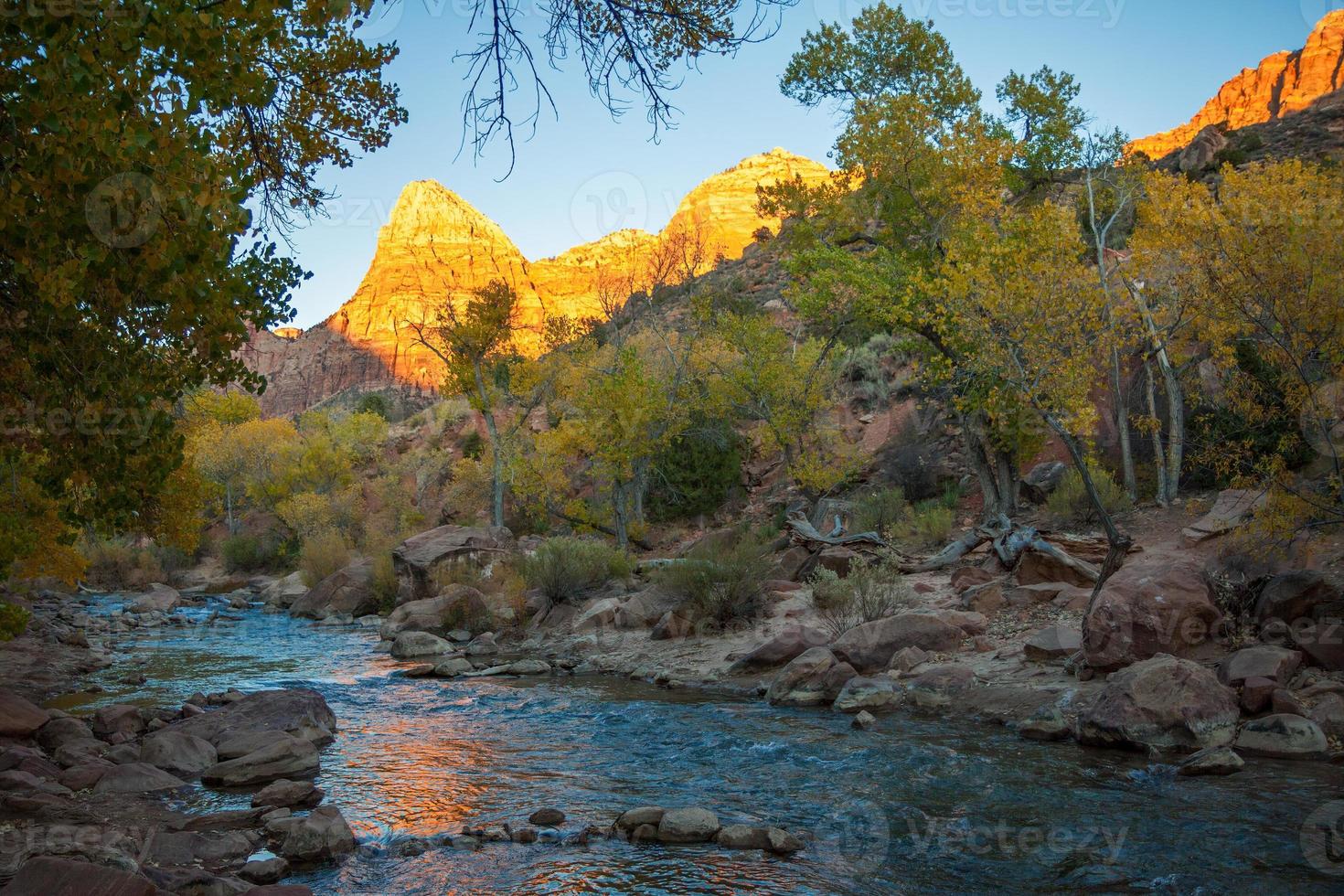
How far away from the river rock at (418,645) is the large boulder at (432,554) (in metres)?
5.87

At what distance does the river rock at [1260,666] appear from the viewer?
7957 mm

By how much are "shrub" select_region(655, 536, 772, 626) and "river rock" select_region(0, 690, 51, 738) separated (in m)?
9.45

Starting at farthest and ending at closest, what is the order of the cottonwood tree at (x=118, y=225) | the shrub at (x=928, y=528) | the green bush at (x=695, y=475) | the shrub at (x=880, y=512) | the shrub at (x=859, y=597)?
the green bush at (x=695, y=475) < the shrub at (x=880, y=512) < the shrub at (x=928, y=528) < the shrub at (x=859, y=597) < the cottonwood tree at (x=118, y=225)

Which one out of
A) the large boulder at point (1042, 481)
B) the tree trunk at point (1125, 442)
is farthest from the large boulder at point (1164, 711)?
the large boulder at point (1042, 481)

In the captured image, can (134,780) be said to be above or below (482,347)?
below

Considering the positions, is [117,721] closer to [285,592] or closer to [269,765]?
[269,765]

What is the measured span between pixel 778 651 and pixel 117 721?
8.26 metres

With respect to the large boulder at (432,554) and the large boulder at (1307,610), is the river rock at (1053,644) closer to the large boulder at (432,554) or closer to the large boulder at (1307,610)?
the large boulder at (1307,610)

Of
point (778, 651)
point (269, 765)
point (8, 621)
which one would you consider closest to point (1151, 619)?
point (778, 651)

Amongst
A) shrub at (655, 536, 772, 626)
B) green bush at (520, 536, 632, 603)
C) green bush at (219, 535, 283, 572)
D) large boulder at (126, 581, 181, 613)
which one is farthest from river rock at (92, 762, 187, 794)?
green bush at (219, 535, 283, 572)

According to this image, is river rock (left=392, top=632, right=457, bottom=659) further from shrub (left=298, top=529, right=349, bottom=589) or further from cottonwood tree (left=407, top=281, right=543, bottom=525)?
shrub (left=298, top=529, right=349, bottom=589)

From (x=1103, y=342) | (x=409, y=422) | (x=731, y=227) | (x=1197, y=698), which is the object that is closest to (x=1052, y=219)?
(x=1103, y=342)

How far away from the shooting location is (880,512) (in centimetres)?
2055

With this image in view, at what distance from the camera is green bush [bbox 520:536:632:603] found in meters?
19.0
